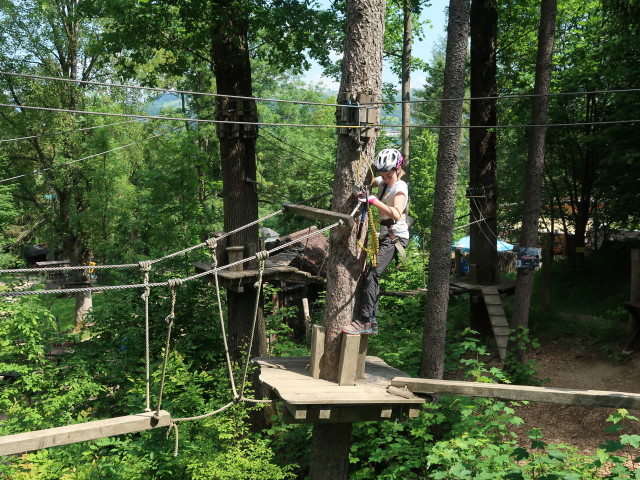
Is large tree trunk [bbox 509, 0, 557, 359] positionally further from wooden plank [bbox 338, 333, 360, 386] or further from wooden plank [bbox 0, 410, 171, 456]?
wooden plank [bbox 0, 410, 171, 456]

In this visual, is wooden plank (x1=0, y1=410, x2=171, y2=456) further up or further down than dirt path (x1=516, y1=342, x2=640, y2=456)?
further up

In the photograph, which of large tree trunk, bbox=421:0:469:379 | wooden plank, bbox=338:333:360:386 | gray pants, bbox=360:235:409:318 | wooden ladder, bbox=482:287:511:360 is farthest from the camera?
wooden ladder, bbox=482:287:511:360

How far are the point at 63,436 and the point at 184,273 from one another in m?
7.85

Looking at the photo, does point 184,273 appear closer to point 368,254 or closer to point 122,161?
point 368,254

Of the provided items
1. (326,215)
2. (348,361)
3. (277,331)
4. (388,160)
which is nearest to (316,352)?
(348,361)

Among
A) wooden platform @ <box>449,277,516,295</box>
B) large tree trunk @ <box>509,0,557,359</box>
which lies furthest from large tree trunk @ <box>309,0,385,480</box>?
wooden platform @ <box>449,277,516,295</box>

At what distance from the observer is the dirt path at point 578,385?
7.46 meters

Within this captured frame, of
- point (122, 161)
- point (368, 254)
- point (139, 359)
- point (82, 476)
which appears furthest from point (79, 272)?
point (368, 254)

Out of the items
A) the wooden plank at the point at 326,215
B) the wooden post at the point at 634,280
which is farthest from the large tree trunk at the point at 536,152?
→ the wooden plank at the point at 326,215

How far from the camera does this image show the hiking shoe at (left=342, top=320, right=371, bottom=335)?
16.9ft

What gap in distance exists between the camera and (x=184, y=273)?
11.8 meters

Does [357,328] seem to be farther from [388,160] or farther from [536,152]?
[536,152]

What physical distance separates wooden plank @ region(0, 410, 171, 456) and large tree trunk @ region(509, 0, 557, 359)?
5.99 metres

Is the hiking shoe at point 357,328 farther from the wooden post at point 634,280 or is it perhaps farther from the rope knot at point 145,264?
the wooden post at point 634,280
